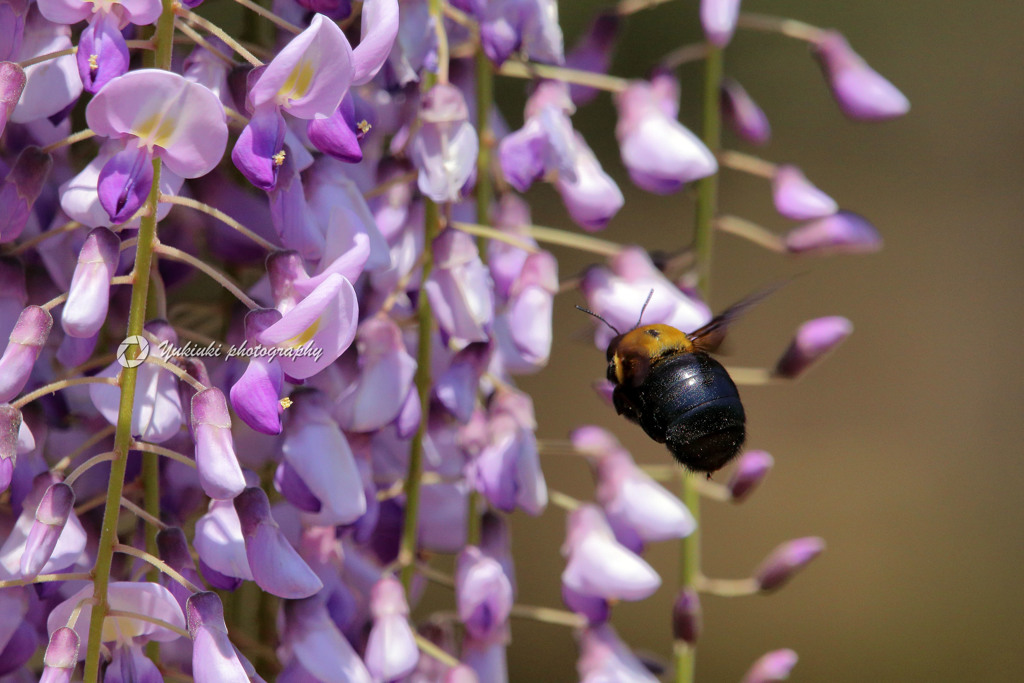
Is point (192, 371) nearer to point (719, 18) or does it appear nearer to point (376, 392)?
point (376, 392)

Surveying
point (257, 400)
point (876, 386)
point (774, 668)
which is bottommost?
point (876, 386)

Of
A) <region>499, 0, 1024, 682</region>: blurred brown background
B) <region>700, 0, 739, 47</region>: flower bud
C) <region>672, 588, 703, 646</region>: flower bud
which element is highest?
<region>700, 0, 739, 47</region>: flower bud

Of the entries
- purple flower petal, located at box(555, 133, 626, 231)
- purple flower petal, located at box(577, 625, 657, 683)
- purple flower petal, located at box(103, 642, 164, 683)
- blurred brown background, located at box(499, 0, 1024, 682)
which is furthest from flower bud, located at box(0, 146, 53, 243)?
blurred brown background, located at box(499, 0, 1024, 682)

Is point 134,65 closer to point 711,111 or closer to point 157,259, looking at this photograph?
Answer: point 157,259

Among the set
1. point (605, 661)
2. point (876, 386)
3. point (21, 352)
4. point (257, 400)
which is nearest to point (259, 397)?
point (257, 400)

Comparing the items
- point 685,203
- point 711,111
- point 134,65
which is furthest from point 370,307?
point 685,203

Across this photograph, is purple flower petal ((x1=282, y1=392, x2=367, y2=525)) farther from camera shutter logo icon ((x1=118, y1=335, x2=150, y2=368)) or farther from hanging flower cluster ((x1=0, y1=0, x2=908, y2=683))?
camera shutter logo icon ((x1=118, y1=335, x2=150, y2=368))
